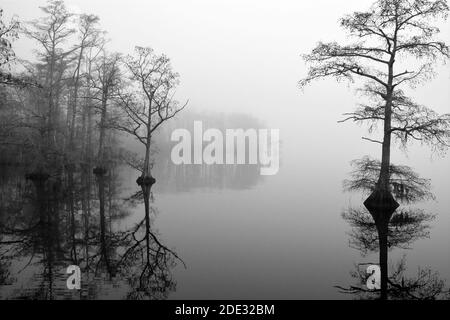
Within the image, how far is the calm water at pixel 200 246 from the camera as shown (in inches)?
363

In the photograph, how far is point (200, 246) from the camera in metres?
13.1

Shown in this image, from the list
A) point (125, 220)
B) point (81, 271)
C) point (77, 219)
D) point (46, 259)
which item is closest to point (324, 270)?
point (81, 271)

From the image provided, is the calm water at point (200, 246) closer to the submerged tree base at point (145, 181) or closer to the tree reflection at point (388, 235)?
the tree reflection at point (388, 235)

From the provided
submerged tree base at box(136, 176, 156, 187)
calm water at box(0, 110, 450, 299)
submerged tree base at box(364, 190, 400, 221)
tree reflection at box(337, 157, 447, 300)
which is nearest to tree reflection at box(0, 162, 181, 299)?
calm water at box(0, 110, 450, 299)

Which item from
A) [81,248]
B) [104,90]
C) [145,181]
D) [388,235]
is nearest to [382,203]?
[388,235]

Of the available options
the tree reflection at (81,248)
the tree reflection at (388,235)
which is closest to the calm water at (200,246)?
the tree reflection at (81,248)

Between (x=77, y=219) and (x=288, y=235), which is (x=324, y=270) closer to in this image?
(x=288, y=235)

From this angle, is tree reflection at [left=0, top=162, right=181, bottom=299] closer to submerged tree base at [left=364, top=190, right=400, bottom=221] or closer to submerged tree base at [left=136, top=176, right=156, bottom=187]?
submerged tree base at [left=136, top=176, right=156, bottom=187]

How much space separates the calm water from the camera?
30.2 feet

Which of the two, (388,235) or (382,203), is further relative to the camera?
(382,203)

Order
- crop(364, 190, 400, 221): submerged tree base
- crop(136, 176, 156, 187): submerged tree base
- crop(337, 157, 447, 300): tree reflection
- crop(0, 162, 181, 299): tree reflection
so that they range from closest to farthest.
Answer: crop(0, 162, 181, 299): tree reflection
crop(337, 157, 447, 300): tree reflection
crop(364, 190, 400, 221): submerged tree base
crop(136, 176, 156, 187): submerged tree base

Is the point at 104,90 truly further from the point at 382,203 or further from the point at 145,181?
the point at 382,203

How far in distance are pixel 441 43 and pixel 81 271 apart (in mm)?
18756

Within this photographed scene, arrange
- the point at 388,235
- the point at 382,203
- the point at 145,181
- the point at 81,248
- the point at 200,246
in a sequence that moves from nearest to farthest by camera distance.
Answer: the point at 81,248 → the point at 200,246 → the point at 388,235 → the point at 382,203 → the point at 145,181
